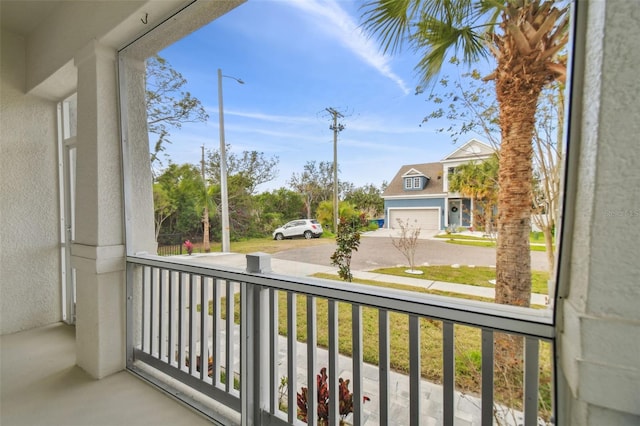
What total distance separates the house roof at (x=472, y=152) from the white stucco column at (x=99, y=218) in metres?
2.34

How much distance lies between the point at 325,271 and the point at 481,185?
0.80 m

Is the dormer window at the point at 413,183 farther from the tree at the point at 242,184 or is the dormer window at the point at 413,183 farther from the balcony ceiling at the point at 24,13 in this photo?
the balcony ceiling at the point at 24,13

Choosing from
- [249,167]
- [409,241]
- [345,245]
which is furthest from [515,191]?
[249,167]

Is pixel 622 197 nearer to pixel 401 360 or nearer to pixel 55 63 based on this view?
pixel 401 360

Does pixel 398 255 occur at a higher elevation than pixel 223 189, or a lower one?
lower

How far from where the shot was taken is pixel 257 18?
5.52 ft

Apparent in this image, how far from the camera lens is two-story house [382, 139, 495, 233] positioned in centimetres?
112

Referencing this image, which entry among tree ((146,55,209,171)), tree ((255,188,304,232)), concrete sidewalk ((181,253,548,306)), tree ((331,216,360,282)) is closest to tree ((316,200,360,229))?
tree ((331,216,360,282))

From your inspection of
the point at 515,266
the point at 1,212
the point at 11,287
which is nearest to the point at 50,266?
the point at 11,287

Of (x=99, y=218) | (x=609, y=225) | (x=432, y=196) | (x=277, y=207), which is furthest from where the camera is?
(x=99, y=218)

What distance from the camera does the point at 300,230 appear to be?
1.59 m

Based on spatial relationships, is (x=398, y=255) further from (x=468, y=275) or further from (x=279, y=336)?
(x=279, y=336)

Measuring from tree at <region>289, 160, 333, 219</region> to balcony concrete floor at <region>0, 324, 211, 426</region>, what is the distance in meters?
1.47

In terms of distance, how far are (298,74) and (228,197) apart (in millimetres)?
859
